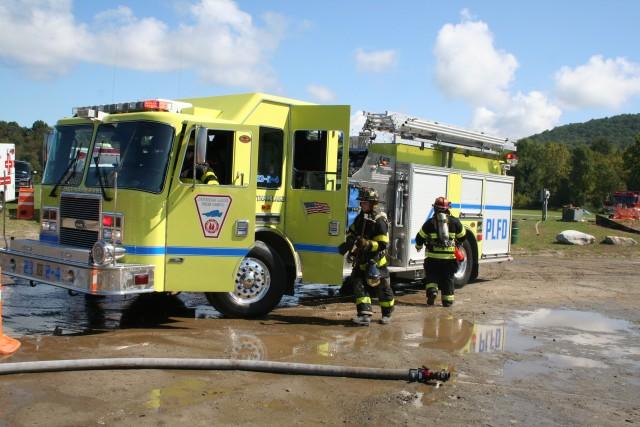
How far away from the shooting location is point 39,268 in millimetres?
7602

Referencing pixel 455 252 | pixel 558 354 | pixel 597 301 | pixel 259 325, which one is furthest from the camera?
pixel 597 301

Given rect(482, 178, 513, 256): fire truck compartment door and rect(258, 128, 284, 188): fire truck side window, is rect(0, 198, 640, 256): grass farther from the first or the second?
rect(258, 128, 284, 188): fire truck side window

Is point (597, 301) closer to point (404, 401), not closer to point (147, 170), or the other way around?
point (404, 401)

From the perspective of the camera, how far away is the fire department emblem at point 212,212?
770 centimetres

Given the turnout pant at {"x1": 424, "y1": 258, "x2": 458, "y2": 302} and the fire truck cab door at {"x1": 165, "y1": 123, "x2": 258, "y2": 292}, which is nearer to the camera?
the fire truck cab door at {"x1": 165, "y1": 123, "x2": 258, "y2": 292}

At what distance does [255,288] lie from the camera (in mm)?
8469

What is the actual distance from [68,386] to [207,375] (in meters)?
1.16

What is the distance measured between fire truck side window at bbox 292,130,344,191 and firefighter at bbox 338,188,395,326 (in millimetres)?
590

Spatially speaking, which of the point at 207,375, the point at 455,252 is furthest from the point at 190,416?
the point at 455,252

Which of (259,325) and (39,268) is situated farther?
(259,325)

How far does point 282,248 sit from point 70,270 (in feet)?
9.15

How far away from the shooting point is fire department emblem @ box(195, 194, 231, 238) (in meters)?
7.70

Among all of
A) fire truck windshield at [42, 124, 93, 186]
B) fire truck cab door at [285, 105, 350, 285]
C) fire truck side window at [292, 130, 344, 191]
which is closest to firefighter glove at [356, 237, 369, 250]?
fire truck cab door at [285, 105, 350, 285]

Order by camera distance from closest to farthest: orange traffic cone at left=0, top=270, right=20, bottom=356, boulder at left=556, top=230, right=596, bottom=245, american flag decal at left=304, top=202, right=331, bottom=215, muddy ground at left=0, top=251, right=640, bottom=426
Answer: muddy ground at left=0, top=251, right=640, bottom=426, orange traffic cone at left=0, top=270, right=20, bottom=356, american flag decal at left=304, top=202, right=331, bottom=215, boulder at left=556, top=230, right=596, bottom=245
